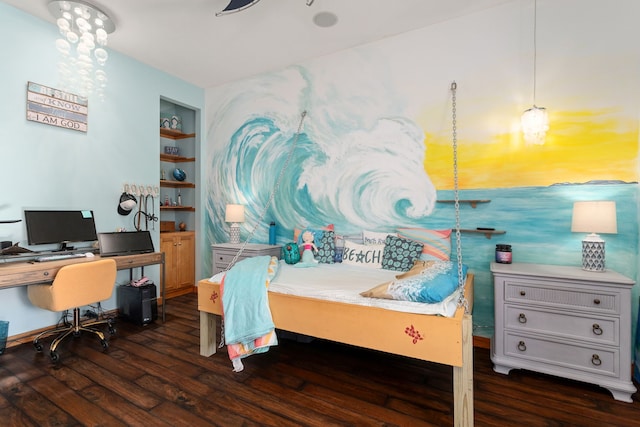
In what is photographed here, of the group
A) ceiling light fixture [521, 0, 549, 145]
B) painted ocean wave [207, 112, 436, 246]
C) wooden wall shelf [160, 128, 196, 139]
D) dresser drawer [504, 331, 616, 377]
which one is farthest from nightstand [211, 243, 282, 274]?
ceiling light fixture [521, 0, 549, 145]

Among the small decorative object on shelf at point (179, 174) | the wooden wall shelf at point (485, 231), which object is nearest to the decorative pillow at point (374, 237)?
the wooden wall shelf at point (485, 231)

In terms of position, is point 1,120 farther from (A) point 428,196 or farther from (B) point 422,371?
(B) point 422,371

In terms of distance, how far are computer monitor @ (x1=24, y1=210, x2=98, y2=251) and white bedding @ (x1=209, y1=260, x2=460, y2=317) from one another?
1.63 meters

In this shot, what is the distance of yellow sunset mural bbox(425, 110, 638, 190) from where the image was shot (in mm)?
2387

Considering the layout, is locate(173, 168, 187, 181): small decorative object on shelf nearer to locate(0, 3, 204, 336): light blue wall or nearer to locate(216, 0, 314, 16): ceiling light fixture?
locate(0, 3, 204, 336): light blue wall

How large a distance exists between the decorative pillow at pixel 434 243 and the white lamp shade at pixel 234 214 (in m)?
2.17

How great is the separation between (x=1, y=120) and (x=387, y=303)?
3532mm

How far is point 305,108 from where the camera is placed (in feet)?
12.4

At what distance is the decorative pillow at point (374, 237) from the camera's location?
10.3 feet

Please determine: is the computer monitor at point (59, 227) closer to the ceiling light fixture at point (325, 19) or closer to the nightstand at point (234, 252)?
the nightstand at point (234, 252)

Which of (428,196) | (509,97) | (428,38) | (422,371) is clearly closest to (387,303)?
(422,371)

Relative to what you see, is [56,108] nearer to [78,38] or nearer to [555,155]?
[78,38]

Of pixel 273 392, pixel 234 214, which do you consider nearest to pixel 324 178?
pixel 234 214

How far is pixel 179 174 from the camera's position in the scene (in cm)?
461
